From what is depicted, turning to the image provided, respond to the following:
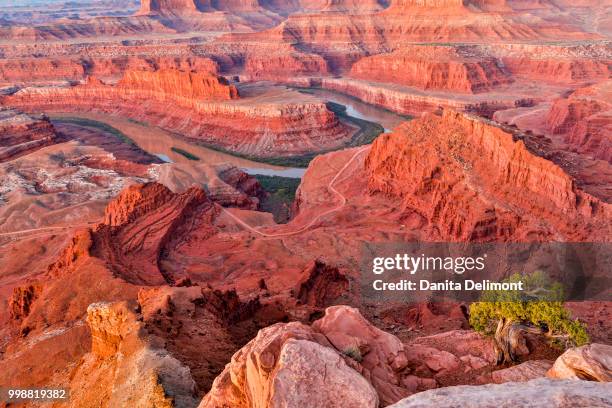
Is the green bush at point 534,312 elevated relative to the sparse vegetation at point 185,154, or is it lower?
elevated

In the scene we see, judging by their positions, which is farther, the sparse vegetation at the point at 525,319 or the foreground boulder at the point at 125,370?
the sparse vegetation at the point at 525,319

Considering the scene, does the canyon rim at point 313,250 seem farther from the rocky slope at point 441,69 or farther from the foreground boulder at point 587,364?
the rocky slope at point 441,69

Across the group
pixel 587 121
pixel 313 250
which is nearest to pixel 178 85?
pixel 313 250

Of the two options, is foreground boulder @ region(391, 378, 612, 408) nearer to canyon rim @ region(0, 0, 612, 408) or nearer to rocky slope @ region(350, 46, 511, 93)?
canyon rim @ region(0, 0, 612, 408)

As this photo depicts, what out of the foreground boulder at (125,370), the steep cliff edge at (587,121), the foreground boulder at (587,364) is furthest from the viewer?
the steep cliff edge at (587,121)

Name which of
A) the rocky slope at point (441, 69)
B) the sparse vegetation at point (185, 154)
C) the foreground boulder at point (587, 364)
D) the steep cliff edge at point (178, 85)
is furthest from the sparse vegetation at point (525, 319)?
the rocky slope at point (441, 69)

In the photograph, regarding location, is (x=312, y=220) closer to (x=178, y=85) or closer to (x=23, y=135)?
(x=23, y=135)

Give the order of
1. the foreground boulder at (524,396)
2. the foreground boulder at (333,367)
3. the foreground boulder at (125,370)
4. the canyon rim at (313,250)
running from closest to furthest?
the foreground boulder at (524,396) → the foreground boulder at (333,367) → the canyon rim at (313,250) → the foreground boulder at (125,370)
